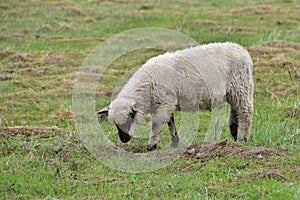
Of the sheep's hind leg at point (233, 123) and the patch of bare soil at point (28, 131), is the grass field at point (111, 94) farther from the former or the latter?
the sheep's hind leg at point (233, 123)

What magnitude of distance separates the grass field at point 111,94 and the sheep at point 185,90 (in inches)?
16.7

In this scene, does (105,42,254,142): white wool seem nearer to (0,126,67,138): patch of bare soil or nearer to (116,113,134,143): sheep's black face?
(116,113,134,143): sheep's black face

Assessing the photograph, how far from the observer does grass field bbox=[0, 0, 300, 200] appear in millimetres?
6387

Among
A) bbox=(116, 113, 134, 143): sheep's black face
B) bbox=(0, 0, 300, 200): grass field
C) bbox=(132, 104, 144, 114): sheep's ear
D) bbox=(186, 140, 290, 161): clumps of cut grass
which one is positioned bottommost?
bbox=(0, 0, 300, 200): grass field

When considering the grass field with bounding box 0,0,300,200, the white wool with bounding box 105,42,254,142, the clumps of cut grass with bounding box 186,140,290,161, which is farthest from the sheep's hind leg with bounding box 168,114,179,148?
the clumps of cut grass with bounding box 186,140,290,161

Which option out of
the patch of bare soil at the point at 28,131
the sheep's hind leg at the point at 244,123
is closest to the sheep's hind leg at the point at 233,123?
the sheep's hind leg at the point at 244,123

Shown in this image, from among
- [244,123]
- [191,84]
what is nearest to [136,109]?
[191,84]

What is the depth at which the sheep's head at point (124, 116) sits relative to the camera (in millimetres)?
7066

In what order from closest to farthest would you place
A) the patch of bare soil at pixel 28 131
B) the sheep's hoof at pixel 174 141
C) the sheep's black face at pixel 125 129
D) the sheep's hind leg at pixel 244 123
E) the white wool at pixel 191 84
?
1. the sheep's black face at pixel 125 129
2. the white wool at pixel 191 84
3. the sheep's hoof at pixel 174 141
4. the patch of bare soil at pixel 28 131
5. the sheep's hind leg at pixel 244 123

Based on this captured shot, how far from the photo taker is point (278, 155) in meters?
7.03

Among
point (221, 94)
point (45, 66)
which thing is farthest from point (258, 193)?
point (45, 66)

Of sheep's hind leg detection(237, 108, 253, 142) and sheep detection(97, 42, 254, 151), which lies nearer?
sheep detection(97, 42, 254, 151)

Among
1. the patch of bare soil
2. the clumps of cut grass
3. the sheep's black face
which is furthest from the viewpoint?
the patch of bare soil

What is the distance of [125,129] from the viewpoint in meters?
7.14
